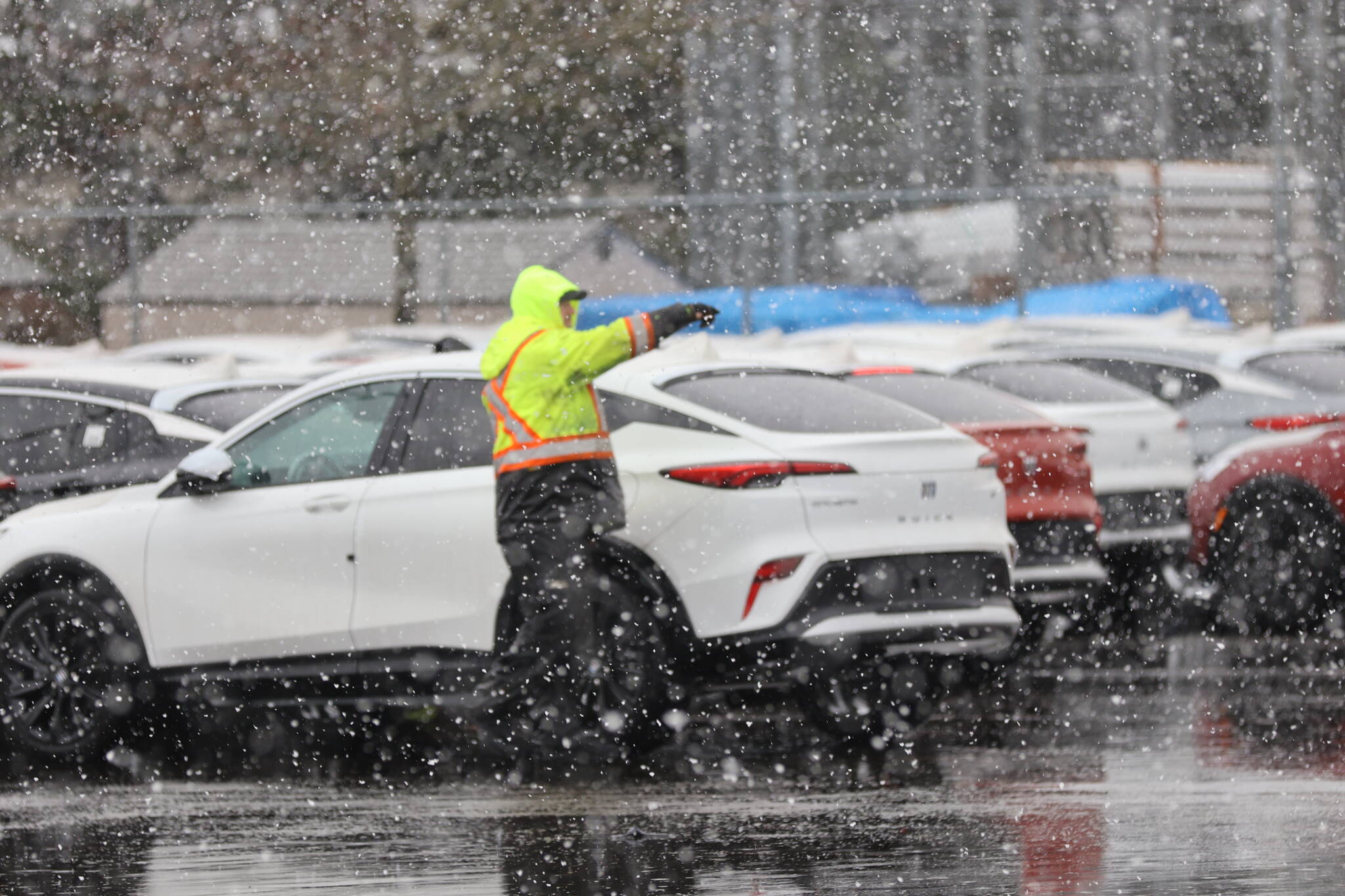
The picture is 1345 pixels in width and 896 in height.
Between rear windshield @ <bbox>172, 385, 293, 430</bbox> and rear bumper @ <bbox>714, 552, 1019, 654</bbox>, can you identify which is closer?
rear bumper @ <bbox>714, 552, 1019, 654</bbox>

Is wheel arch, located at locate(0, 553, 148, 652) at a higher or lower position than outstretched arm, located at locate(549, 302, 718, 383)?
lower

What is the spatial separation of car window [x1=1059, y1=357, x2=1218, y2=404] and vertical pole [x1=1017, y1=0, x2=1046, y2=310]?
496cm

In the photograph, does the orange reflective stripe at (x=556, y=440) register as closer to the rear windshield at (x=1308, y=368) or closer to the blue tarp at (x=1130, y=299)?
the rear windshield at (x=1308, y=368)

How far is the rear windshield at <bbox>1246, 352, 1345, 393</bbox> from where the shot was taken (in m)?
11.7

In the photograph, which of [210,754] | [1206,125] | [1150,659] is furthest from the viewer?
[1206,125]

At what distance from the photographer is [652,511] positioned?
7.40 m

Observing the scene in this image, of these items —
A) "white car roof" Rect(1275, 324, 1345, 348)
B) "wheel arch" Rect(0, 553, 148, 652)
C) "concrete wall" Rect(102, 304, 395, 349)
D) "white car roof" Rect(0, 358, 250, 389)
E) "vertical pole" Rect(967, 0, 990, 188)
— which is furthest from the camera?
"concrete wall" Rect(102, 304, 395, 349)

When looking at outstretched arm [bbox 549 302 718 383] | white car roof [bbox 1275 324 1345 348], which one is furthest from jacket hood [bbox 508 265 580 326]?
white car roof [bbox 1275 324 1345 348]

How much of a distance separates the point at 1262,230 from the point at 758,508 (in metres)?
16.9

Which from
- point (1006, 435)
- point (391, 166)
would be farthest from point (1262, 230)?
point (1006, 435)

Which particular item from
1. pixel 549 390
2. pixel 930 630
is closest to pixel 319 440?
pixel 549 390

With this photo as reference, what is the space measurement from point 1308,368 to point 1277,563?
1163mm

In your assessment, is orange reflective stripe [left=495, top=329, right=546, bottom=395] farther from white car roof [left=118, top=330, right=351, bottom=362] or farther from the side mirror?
white car roof [left=118, top=330, right=351, bottom=362]

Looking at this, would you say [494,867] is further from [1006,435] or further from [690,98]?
[690,98]
